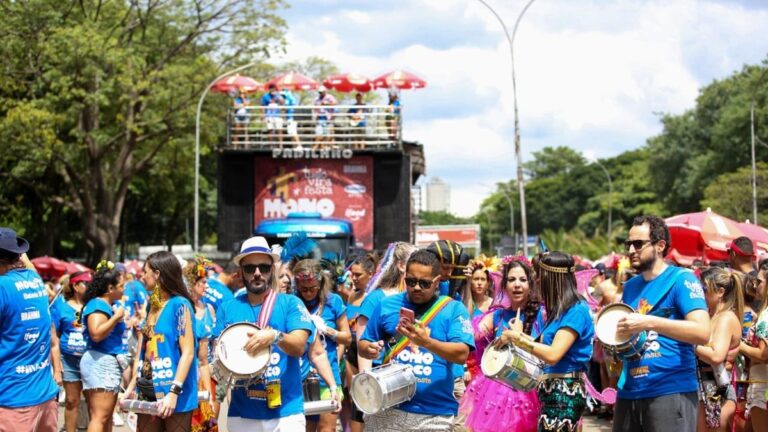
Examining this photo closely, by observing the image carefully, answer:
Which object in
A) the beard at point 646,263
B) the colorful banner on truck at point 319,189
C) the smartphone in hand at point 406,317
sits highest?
the colorful banner on truck at point 319,189

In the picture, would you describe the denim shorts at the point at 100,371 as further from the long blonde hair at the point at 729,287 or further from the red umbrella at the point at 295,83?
the red umbrella at the point at 295,83

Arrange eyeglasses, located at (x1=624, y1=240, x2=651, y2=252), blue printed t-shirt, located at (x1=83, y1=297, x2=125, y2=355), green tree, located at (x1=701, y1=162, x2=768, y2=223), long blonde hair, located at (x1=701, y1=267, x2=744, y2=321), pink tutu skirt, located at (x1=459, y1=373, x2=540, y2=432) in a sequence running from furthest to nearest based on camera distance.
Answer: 1. green tree, located at (x1=701, y1=162, x2=768, y2=223)
2. blue printed t-shirt, located at (x1=83, y1=297, x2=125, y2=355)
3. long blonde hair, located at (x1=701, y1=267, x2=744, y2=321)
4. pink tutu skirt, located at (x1=459, y1=373, x2=540, y2=432)
5. eyeglasses, located at (x1=624, y1=240, x2=651, y2=252)

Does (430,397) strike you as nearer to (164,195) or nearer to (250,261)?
(250,261)

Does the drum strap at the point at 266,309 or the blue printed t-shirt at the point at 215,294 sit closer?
the drum strap at the point at 266,309

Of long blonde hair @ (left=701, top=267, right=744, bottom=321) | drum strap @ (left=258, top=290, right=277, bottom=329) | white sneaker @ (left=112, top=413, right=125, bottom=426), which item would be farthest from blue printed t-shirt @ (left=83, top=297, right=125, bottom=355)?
long blonde hair @ (left=701, top=267, right=744, bottom=321)

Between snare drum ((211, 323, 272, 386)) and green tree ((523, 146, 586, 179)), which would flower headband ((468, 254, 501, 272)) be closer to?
snare drum ((211, 323, 272, 386))

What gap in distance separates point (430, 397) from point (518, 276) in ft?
5.33

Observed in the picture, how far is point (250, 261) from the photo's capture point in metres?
6.72

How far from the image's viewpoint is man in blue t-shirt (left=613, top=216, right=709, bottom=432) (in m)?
6.26

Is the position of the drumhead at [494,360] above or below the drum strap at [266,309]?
below

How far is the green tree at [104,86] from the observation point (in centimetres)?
3095

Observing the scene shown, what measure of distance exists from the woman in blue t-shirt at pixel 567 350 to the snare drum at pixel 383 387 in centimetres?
93

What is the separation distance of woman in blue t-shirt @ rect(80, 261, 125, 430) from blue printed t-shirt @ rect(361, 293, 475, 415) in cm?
458

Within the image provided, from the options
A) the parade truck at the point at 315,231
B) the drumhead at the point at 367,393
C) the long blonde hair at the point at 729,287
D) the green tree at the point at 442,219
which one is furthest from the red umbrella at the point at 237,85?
the green tree at the point at 442,219
